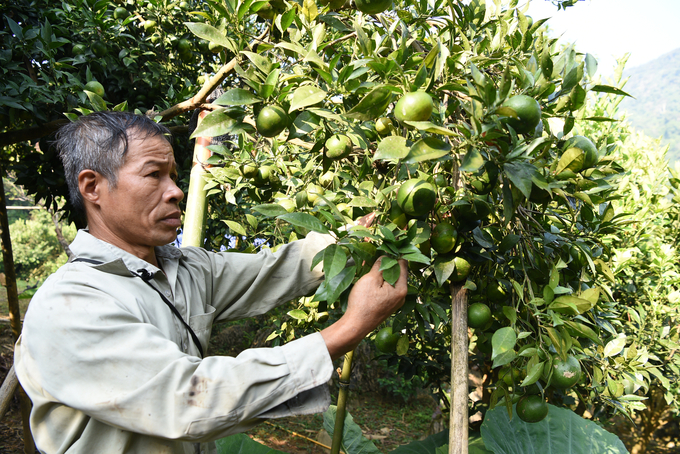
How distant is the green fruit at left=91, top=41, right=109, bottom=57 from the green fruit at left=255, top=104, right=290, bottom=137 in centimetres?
221

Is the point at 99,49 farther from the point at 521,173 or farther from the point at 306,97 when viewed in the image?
the point at 521,173

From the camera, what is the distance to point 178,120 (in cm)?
379

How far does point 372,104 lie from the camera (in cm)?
93

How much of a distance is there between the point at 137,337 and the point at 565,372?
90 centimetres

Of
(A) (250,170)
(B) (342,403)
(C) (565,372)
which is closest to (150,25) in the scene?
(A) (250,170)

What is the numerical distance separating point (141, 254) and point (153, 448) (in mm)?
517

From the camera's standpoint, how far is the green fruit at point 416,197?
0.97m

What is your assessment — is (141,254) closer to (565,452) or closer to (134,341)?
(134,341)

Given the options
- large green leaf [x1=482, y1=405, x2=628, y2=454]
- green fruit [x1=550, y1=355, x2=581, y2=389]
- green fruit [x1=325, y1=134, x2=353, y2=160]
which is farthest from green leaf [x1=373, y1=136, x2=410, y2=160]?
large green leaf [x1=482, y1=405, x2=628, y2=454]

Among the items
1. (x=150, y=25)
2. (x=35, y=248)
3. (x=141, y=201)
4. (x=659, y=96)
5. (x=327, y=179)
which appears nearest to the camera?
(x=141, y=201)

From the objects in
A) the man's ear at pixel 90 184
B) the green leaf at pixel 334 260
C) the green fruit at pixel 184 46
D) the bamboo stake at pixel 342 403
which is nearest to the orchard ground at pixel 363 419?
the bamboo stake at pixel 342 403

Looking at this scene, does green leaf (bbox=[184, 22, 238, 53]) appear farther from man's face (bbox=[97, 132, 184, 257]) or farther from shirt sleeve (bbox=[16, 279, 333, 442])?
shirt sleeve (bbox=[16, 279, 333, 442])

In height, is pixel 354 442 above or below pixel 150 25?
below

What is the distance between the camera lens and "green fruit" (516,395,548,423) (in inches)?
45.8
